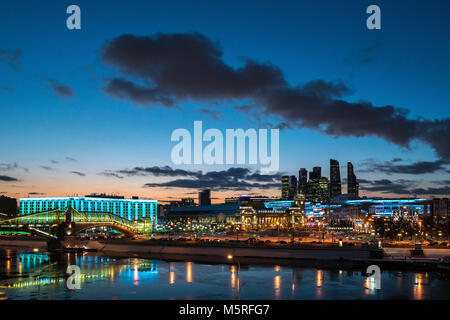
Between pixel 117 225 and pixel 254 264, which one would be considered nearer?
pixel 254 264

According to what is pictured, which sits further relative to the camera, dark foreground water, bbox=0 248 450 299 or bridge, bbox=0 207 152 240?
bridge, bbox=0 207 152 240

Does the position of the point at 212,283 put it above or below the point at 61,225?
below

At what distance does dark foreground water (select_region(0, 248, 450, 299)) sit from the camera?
49.9 meters

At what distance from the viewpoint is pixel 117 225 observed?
135750 mm

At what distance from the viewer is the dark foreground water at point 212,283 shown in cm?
4988

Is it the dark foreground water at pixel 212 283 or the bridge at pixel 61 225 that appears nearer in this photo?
the dark foreground water at pixel 212 283

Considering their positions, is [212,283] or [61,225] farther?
[61,225]

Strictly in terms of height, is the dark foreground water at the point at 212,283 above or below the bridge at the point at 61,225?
below

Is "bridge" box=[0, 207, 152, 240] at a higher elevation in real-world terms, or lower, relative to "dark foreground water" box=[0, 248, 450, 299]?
higher

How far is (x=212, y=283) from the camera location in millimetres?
58875
